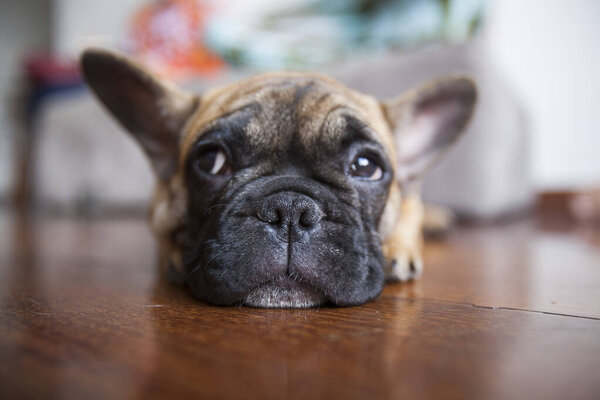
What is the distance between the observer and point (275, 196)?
1.05 meters

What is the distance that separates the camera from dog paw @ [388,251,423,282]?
1.40m

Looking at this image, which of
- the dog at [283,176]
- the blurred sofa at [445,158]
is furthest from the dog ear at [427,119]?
the blurred sofa at [445,158]

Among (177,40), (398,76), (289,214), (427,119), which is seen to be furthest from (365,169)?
(177,40)

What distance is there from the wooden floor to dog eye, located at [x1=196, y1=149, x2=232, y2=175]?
0.36m

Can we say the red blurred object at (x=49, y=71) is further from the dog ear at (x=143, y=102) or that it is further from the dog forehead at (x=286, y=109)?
the dog forehead at (x=286, y=109)

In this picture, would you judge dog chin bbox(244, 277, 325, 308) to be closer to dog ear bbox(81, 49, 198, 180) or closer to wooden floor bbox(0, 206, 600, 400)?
wooden floor bbox(0, 206, 600, 400)

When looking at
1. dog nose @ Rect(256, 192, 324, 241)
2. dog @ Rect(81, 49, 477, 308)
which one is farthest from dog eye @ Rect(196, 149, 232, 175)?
dog nose @ Rect(256, 192, 324, 241)

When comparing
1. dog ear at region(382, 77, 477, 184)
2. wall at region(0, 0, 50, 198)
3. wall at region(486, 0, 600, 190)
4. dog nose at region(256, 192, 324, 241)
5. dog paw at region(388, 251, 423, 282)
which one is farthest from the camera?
wall at region(0, 0, 50, 198)

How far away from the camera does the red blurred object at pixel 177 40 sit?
6.49 meters

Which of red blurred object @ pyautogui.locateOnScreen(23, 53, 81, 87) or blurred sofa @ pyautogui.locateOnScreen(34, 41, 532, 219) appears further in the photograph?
red blurred object @ pyautogui.locateOnScreen(23, 53, 81, 87)

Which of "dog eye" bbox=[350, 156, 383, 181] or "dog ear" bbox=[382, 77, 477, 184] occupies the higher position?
"dog ear" bbox=[382, 77, 477, 184]

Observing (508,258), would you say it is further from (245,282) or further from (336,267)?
(245,282)

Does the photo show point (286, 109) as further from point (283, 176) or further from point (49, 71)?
point (49, 71)

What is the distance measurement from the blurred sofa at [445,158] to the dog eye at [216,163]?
8.28 ft
